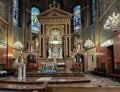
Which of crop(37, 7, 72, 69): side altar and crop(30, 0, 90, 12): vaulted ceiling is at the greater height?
crop(30, 0, 90, 12): vaulted ceiling

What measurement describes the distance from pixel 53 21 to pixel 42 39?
9.25 feet

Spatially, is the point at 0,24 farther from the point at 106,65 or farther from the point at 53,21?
the point at 106,65

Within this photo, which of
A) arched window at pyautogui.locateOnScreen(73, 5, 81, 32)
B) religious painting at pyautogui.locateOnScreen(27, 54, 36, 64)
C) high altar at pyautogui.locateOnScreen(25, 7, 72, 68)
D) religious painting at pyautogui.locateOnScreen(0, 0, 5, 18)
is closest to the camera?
religious painting at pyautogui.locateOnScreen(0, 0, 5, 18)

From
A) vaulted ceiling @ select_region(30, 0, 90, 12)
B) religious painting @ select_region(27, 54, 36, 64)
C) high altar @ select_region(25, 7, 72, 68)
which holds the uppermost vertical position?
vaulted ceiling @ select_region(30, 0, 90, 12)

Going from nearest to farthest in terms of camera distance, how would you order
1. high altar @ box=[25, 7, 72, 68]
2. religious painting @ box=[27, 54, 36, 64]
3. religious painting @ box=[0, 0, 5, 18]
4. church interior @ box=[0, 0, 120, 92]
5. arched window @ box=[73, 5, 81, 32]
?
1. religious painting @ box=[0, 0, 5, 18]
2. church interior @ box=[0, 0, 120, 92]
3. high altar @ box=[25, 7, 72, 68]
4. religious painting @ box=[27, 54, 36, 64]
5. arched window @ box=[73, 5, 81, 32]

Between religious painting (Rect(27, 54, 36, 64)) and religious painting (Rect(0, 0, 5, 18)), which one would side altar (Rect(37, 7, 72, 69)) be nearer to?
religious painting (Rect(27, 54, 36, 64))

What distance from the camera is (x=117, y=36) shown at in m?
12.6

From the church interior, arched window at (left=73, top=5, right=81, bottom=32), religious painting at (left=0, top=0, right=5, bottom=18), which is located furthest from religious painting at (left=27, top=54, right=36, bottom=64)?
religious painting at (left=0, top=0, right=5, bottom=18)

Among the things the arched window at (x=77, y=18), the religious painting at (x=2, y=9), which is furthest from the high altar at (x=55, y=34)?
the religious painting at (x=2, y=9)

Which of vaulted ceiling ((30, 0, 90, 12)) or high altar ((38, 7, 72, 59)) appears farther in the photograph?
vaulted ceiling ((30, 0, 90, 12))

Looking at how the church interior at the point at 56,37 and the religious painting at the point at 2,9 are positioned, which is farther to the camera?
the church interior at the point at 56,37

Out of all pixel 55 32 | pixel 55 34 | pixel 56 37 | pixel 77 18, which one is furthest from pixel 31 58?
pixel 77 18

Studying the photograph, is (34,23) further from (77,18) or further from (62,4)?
(77,18)

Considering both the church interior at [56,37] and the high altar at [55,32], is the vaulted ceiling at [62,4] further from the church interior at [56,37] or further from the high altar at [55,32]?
the high altar at [55,32]
